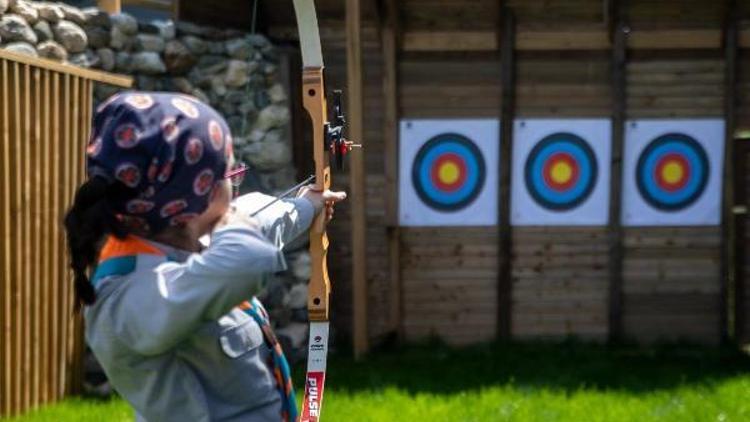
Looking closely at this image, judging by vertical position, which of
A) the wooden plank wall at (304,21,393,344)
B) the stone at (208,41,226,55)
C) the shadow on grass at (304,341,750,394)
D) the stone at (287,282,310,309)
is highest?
the stone at (208,41,226,55)

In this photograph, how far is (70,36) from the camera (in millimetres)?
5039

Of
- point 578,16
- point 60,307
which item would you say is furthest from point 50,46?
point 578,16

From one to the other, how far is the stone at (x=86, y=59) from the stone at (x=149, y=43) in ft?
1.09

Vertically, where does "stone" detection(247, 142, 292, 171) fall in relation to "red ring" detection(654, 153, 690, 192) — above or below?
above

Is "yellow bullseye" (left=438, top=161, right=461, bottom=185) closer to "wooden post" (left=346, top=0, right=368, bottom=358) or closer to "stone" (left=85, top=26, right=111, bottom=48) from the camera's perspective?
"wooden post" (left=346, top=0, right=368, bottom=358)

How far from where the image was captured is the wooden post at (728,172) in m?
6.46

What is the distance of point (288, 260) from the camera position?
6.24m

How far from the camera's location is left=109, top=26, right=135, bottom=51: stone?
5.33 m

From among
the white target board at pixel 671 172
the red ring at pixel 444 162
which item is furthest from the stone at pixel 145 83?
the white target board at pixel 671 172

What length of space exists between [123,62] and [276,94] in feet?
3.42

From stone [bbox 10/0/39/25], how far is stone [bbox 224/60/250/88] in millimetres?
1354

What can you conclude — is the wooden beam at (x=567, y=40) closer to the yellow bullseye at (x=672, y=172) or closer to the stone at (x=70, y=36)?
the yellow bullseye at (x=672, y=172)

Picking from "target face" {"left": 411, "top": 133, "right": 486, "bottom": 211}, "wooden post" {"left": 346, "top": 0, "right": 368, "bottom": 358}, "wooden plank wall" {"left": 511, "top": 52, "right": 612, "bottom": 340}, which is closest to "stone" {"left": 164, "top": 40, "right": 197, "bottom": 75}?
"wooden post" {"left": 346, "top": 0, "right": 368, "bottom": 358}

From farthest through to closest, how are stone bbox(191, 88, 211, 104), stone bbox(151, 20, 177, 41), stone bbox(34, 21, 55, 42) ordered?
stone bbox(191, 88, 211, 104), stone bbox(151, 20, 177, 41), stone bbox(34, 21, 55, 42)
